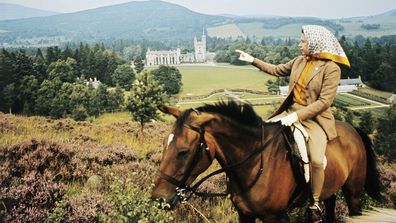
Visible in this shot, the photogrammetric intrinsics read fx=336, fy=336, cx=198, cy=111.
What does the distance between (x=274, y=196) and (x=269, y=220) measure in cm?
31

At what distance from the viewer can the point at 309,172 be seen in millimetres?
3912

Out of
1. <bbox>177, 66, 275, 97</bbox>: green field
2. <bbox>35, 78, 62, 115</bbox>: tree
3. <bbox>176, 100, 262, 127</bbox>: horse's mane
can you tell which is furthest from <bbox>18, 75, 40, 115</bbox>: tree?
→ <bbox>176, 100, 262, 127</bbox>: horse's mane

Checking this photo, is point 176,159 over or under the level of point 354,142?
over

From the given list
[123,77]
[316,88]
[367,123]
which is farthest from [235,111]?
[123,77]

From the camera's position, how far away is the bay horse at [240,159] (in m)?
3.10

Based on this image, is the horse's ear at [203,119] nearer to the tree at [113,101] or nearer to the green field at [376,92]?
the tree at [113,101]

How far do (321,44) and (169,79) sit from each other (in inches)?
2898

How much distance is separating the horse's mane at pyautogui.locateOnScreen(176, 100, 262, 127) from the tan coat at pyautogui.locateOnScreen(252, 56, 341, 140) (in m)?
0.53

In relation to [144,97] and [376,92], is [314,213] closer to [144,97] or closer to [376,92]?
[144,97]

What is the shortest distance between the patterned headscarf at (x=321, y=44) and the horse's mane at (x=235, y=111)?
3.66ft

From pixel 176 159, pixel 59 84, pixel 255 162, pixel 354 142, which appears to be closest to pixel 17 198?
pixel 176 159

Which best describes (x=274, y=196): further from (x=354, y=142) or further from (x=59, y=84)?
(x=59, y=84)

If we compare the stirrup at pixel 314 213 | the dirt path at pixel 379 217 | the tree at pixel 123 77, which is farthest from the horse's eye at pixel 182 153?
the tree at pixel 123 77

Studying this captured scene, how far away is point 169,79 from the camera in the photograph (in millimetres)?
76875
